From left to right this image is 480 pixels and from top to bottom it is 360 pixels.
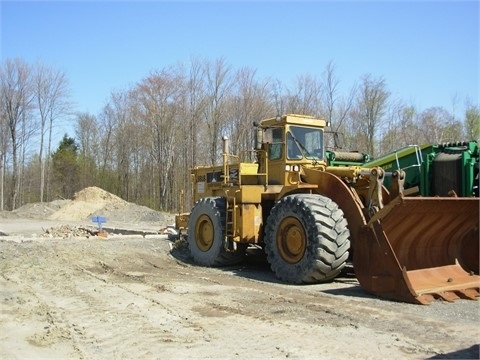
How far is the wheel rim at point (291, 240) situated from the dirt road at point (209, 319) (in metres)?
0.55

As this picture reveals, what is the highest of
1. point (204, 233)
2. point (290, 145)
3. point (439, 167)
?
point (290, 145)

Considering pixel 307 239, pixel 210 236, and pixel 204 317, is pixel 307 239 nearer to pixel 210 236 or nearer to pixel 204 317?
pixel 204 317

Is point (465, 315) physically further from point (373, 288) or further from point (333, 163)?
point (333, 163)

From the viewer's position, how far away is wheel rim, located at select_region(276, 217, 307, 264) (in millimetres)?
9234

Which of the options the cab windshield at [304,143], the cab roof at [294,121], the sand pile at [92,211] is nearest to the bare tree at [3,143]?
the sand pile at [92,211]

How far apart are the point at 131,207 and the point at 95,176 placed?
16.6m

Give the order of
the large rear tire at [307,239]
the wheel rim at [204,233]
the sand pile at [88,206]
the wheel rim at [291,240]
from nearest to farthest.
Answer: the large rear tire at [307,239]
the wheel rim at [291,240]
the wheel rim at [204,233]
the sand pile at [88,206]

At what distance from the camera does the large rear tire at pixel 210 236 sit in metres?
11.6

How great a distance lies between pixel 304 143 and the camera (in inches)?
433

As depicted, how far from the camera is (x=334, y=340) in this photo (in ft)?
18.6

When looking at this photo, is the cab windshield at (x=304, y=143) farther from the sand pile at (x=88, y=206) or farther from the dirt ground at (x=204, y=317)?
the sand pile at (x=88, y=206)

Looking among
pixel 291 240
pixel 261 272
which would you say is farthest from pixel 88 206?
pixel 291 240

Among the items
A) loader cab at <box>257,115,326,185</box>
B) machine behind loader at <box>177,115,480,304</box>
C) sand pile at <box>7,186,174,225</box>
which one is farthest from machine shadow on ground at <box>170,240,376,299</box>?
sand pile at <box>7,186,174,225</box>

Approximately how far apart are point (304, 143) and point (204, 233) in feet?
10.7
